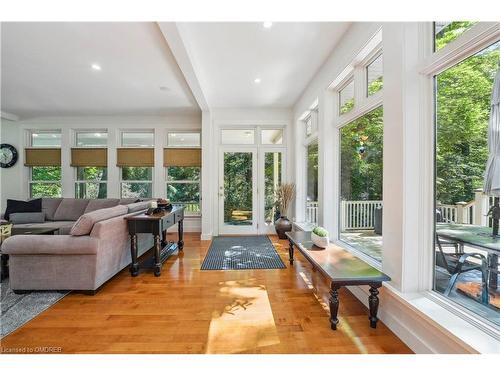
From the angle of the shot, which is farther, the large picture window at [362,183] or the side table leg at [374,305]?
the large picture window at [362,183]

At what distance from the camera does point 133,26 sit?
8.25 feet

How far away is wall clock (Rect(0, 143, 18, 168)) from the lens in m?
5.73

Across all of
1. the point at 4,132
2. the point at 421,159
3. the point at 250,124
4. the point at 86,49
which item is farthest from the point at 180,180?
the point at 421,159

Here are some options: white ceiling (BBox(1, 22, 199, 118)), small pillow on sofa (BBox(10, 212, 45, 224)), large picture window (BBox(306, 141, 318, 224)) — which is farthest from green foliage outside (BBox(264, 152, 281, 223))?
small pillow on sofa (BBox(10, 212, 45, 224))

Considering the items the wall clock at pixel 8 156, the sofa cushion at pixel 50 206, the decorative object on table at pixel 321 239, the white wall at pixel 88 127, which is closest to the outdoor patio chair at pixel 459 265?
the decorative object on table at pixel 321 239

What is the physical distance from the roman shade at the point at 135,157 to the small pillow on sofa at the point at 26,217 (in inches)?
73.0

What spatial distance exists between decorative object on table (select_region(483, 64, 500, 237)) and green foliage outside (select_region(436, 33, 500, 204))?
50 mm

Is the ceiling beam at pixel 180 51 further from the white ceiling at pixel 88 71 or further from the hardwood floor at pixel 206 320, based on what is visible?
the hardwood floor at pixel 206 320

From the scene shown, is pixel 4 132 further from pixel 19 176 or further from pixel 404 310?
pixel 404 310

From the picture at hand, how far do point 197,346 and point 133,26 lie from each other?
3044 mm

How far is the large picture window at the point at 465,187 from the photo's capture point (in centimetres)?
146

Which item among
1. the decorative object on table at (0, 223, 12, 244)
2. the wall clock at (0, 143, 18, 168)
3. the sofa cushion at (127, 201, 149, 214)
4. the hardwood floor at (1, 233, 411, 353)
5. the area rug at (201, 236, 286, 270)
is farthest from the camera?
the wall clock at (0, 143, 18, 168)

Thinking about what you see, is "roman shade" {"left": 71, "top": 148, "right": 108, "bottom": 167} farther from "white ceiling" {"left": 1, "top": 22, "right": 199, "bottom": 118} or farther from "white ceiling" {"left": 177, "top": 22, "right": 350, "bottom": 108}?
"white ceiling" {"left": 177, "top": 22, "right": 350, "bottom": 108}

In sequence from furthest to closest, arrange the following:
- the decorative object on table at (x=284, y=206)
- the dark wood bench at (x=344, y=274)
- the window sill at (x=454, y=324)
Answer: the decorative object on table at (x=284, y=206), the dark wood bench at (x=344, y=274), the window sill at (x=454, y=324)
